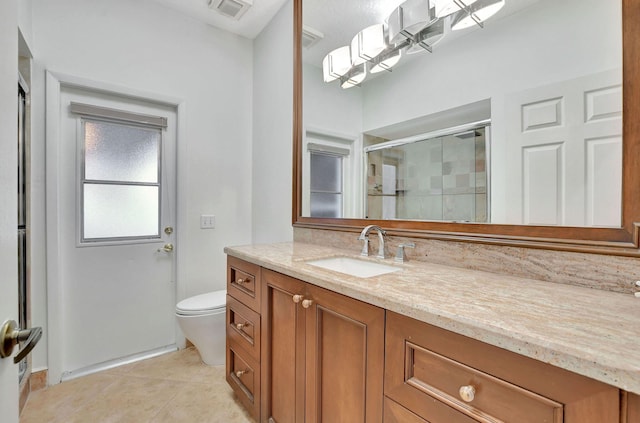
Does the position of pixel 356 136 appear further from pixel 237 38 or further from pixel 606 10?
pixel 237 38

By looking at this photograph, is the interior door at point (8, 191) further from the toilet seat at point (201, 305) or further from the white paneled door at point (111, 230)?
the white paneled door at point (111, 230)

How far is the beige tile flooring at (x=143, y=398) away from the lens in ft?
5.18

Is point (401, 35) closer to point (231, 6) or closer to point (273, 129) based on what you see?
point (273, 129)

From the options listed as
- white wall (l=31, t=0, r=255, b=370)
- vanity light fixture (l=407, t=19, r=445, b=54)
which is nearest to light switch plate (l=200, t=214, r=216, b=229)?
white wall (l=31, t=0, r=255, b=370)

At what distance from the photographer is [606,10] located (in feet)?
2.79

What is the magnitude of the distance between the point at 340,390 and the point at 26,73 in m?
2.43

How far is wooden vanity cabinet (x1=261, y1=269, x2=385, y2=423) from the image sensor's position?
0.84 meters

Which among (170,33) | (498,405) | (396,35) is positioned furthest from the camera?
(170,33)

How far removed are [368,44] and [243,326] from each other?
165 centimetres

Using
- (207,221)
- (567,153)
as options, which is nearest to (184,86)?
(207,221)

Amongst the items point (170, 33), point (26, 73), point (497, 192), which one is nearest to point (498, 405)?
point (497, 192)

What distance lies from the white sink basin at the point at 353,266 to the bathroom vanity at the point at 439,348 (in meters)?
0.06

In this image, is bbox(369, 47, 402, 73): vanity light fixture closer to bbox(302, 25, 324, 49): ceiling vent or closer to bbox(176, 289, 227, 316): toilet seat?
bbox(302, 25, 324, 49): ceiling vent

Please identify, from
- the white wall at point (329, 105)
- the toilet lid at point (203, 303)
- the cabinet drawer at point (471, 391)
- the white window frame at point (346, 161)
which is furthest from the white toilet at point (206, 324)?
the cabinet drawer at point (471, 391)
